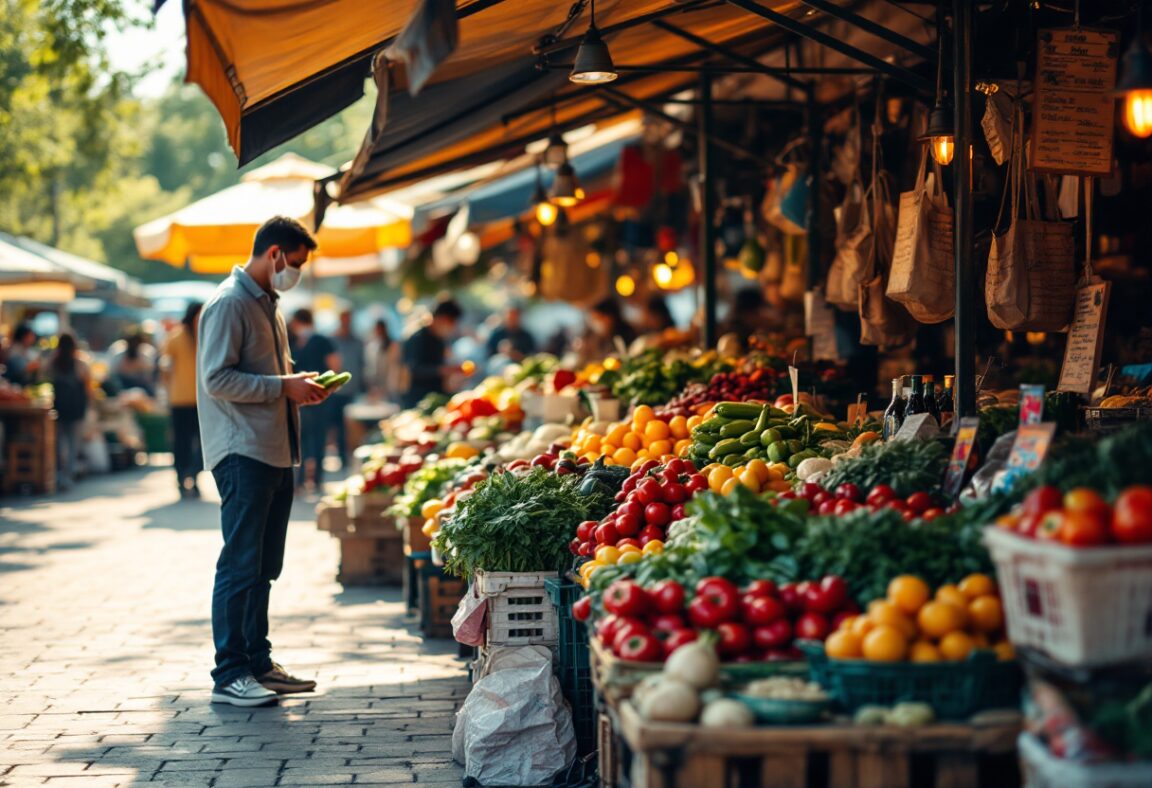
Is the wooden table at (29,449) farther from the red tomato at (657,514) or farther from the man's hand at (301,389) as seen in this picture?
the red tomato at (657,514)

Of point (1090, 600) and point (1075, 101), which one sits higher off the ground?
point (1075, 101)

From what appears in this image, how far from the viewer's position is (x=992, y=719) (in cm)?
362

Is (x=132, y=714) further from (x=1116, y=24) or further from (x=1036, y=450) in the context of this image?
(x=1116, y=24)

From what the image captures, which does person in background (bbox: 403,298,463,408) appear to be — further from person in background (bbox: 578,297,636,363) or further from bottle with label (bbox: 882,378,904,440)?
bottle with label (bbox: 882,378,904,440)

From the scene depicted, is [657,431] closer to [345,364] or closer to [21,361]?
[345,364]

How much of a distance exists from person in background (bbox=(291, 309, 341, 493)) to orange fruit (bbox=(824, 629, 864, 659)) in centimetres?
1198

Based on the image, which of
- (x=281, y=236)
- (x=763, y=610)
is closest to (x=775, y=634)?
(x=763, y=610)

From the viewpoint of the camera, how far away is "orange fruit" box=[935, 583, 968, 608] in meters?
3.83

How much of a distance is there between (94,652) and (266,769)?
2.67 m

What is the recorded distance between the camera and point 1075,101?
582 centimetres

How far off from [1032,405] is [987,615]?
985 millimetres

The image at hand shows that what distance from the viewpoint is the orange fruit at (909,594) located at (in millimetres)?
3861

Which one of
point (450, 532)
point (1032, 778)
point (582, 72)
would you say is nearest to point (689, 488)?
point (450, 532)

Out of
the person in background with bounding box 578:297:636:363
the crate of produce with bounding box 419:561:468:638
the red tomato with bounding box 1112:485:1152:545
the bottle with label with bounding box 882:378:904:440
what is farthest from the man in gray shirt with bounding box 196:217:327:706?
the person in background with bounding box 578:297:636:363
